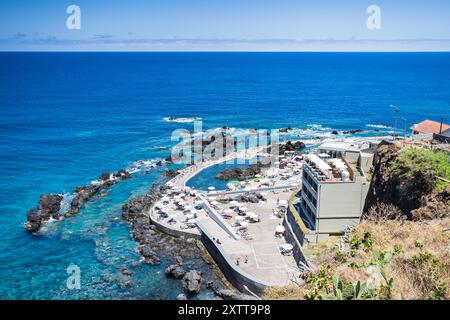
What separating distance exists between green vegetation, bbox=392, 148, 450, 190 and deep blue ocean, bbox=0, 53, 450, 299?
16.4 m

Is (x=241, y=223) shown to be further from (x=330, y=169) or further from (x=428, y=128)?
(x=428, y=128)

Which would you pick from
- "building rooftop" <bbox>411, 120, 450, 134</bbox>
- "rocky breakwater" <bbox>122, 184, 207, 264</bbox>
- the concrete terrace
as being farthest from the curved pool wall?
"building rooftop" <bbox>411, 120, 450, 134</bbox>

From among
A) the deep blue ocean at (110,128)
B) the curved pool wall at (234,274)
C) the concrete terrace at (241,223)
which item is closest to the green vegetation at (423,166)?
the concrete terrace at (241,223)

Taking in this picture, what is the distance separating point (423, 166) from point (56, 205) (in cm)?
3807

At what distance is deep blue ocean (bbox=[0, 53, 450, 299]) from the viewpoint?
34.5 meters

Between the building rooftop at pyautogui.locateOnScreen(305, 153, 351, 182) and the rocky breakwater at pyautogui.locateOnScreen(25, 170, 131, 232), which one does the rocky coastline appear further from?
the building rooftop at pyautogui.locateOnScreen(305, 153, 351, 182)

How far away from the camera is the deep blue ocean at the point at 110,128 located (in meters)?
34.5

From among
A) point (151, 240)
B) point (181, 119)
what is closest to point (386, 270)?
point (151, 240)

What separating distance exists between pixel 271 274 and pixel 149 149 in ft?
158

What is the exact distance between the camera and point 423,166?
26.5 metres
